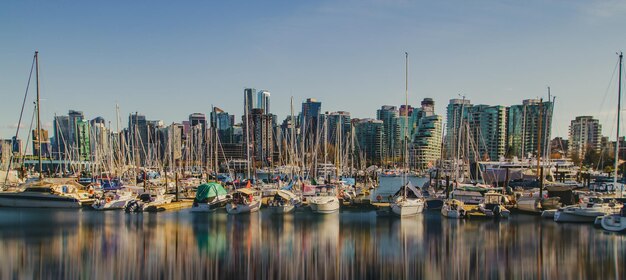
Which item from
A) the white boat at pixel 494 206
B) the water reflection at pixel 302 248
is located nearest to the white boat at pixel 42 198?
the water reflection at pixel 302 248

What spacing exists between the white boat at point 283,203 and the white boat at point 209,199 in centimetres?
609

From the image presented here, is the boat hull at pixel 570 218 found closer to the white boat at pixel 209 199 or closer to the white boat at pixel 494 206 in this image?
the white boat at pixel 494 206

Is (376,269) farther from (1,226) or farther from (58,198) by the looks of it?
(58,198)

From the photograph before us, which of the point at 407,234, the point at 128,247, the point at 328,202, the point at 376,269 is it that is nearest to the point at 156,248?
the point at 128,247

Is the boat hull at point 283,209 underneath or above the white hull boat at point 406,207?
underneath

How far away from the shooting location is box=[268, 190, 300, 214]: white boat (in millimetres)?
56562

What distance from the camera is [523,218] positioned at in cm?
5238

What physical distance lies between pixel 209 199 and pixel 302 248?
25387mm

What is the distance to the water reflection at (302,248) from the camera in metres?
29.1

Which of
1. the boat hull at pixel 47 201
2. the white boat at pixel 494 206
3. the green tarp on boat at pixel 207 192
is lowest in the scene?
the boat hull at pixel 47 201

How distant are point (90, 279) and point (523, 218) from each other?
41117 millimetres

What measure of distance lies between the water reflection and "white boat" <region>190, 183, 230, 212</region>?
5205 millimetres

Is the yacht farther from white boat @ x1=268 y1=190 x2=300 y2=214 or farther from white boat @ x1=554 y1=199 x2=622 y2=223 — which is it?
white boat @ x1=268 y1=190 x2=300 y2=214

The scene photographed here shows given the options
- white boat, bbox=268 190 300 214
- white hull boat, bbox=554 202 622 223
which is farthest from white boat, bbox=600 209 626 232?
white boat, bbox=268 190 300 214
